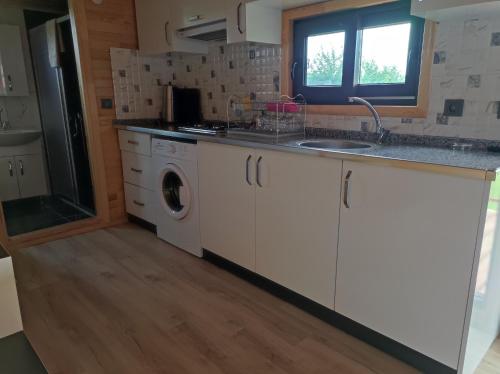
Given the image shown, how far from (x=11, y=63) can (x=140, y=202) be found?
2134 millimetres

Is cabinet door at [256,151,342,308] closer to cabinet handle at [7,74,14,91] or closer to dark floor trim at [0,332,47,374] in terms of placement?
dark floor trim at [0,332,47,374]

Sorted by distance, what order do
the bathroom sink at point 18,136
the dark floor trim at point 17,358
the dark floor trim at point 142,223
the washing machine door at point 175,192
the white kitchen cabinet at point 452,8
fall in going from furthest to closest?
the bathroom sink at point 18,136, the dark floor trim at point 142,223, the washing machine door at point 175,192, the white kitchen cabinet at point 452,8, the dark floor trim at point 17,358

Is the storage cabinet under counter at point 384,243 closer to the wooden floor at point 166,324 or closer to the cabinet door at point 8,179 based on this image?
the wooden floor at point 166,324

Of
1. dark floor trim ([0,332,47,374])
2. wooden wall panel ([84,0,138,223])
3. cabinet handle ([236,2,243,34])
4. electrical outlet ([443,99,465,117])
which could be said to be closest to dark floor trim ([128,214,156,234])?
wooden wall panel ([84,0,138,223])

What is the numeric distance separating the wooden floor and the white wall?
2017mm

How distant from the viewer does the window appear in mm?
1925

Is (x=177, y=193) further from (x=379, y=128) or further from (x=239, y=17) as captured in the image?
(x=379, y=128)

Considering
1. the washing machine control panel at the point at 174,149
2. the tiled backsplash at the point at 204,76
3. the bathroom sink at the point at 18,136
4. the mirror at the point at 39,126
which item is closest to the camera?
the washing machine control panel at the point at 174,149

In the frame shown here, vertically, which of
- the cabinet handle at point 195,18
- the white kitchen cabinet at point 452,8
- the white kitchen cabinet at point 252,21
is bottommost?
the white kitchen cabinet at point 452,8

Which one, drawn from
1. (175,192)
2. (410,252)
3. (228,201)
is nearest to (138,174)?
(175,192)

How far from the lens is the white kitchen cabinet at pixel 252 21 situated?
2.20 metres

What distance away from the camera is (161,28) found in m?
2.85

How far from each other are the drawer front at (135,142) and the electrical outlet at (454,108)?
198 cm

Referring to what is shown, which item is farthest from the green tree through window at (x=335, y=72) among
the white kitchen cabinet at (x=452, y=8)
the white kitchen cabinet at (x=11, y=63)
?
the white kitchen cabinet at (x=11, y=63)
